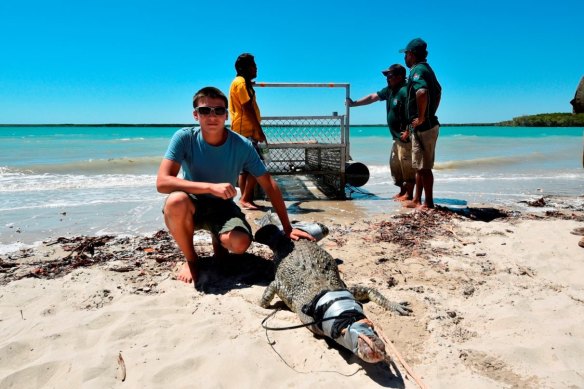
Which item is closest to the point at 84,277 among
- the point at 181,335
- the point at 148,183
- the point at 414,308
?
the point at 181,335

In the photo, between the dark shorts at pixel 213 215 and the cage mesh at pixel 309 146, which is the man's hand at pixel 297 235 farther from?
the cage mesh at pixel 309 146

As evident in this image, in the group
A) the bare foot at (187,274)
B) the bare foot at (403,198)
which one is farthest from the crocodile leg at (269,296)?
the bare foot at (403,198)

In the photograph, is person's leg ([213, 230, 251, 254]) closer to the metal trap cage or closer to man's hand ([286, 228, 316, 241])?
man's hand ([286, 228, 316, 241])

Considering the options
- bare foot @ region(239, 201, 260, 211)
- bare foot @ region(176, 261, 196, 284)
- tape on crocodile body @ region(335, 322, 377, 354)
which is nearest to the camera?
tape on crocodile body @ region(335, 322, 377, 354)

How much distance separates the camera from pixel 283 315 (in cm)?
300

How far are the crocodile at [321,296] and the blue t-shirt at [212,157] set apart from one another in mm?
635

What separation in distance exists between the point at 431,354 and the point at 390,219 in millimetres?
3563

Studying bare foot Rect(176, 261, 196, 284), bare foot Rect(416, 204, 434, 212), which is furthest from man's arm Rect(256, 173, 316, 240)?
bare foot Rect(416, 204, 434, 212)

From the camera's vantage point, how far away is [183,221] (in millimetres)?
3393

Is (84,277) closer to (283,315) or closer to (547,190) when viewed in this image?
(283,315)

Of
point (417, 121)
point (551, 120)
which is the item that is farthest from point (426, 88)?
point (551, 120)

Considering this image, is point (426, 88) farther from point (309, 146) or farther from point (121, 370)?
point (121, 370)

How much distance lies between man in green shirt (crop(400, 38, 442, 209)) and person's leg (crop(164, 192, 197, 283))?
164 inches

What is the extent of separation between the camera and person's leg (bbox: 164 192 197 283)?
10.9 ft
